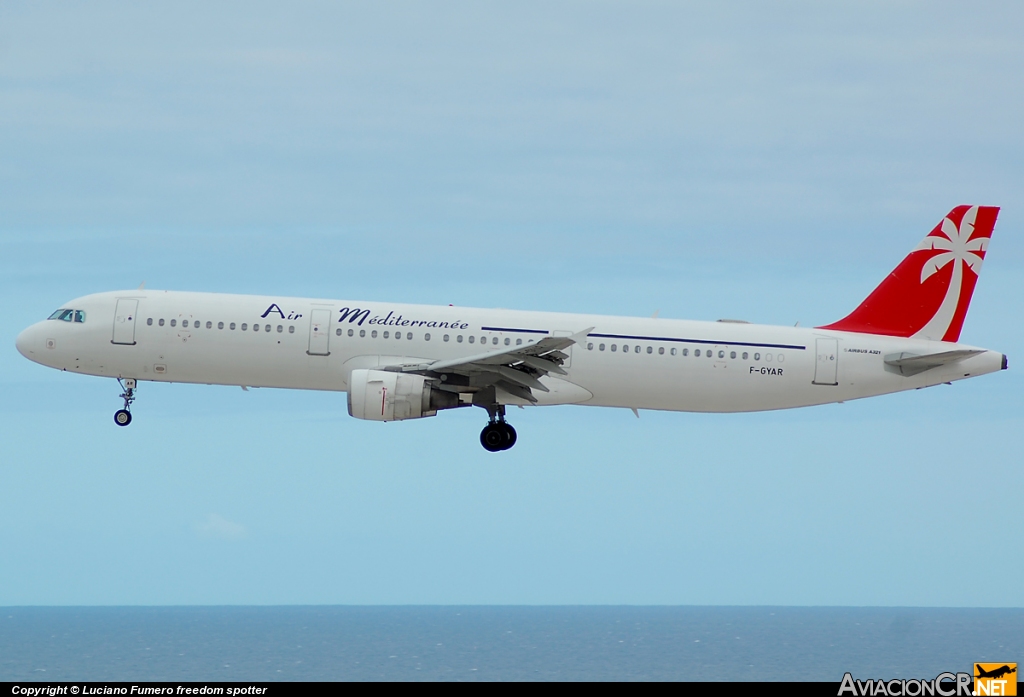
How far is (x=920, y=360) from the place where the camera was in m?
35.8

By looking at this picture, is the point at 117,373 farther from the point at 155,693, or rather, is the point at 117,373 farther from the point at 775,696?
the point at 775,696

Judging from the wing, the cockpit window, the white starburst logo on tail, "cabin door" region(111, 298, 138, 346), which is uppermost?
the white starburst logo on tail

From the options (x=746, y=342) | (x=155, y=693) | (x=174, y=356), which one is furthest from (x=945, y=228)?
(x=155, y=693)

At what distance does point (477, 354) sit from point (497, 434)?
2777mm

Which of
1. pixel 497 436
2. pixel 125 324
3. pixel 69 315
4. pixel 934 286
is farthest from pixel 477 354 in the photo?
pixel 934 286

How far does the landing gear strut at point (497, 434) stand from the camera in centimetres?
3625

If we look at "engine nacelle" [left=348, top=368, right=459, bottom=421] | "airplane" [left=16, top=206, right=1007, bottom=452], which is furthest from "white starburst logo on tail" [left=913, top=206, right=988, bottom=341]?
"engine nacelle" [left=348, top=368, right=459, bottom=421]

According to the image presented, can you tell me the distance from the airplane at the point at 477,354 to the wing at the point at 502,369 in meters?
0.07

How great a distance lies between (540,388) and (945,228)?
14436 millimetres

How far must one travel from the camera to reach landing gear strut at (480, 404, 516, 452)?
36250 millimetres

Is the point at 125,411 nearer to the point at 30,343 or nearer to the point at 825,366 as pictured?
the point at 30,343

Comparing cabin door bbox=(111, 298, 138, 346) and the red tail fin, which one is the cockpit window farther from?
the red tail fin

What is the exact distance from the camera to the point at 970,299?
37812mm

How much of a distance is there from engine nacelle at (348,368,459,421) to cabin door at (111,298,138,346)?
705 centimetres
